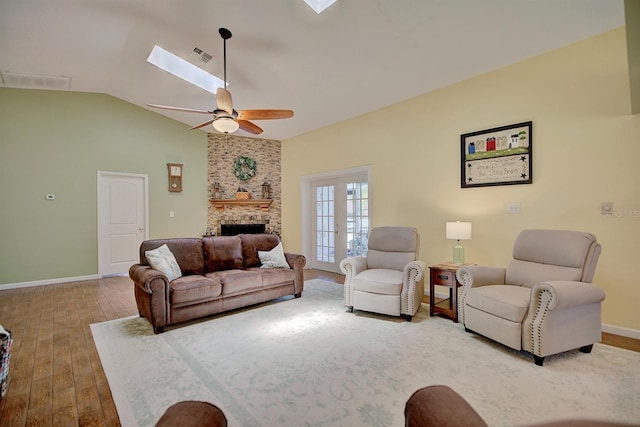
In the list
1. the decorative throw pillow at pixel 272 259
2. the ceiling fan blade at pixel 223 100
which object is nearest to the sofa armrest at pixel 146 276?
the decorative throw pillow at pixel 272 259

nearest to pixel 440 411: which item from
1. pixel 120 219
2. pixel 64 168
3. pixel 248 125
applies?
pixel 248 125

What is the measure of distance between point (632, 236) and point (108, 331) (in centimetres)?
531

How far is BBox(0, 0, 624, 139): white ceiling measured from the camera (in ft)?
9.29

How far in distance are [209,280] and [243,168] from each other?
3979 mm

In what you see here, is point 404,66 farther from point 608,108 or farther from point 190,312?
point 190,312

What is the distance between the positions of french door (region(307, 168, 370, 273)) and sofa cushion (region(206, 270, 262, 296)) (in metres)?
2.30

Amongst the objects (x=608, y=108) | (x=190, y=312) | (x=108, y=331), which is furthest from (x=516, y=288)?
(x=108, y=331)

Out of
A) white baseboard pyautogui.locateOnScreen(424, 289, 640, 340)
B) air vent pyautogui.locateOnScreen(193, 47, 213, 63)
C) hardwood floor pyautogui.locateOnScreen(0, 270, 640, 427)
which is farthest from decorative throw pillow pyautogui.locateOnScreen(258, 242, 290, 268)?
white baseboard pyautogui.locateOnScreen(424, 289, 640, 340)

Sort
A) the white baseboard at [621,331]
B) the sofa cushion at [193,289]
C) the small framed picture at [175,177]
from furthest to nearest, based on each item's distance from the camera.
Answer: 1. the small framed picture at [175,177]
2. the sofa cushion at [193,289]
3. the white baseboard at [621,331]

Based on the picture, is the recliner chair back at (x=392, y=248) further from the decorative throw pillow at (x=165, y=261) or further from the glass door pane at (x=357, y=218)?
the decorative throw pillow at (x=165, y=261)

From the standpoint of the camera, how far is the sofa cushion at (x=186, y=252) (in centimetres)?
364

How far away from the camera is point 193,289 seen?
10.5 feet

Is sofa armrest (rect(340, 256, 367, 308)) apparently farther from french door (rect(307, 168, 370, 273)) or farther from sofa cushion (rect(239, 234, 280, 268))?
french door (rect(307, 168, 370, 273))

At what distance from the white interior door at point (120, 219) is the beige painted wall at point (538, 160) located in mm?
4697
